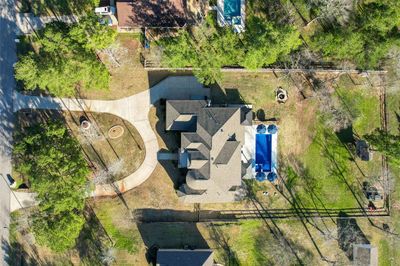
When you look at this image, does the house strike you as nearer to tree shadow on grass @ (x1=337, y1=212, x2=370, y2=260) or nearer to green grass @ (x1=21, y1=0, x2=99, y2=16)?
green grass @ (x1=21, y1=0, x2=99, y2=16)

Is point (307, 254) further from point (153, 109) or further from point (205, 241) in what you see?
point (153, 109)

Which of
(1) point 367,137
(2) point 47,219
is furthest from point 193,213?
(1) point 367,137

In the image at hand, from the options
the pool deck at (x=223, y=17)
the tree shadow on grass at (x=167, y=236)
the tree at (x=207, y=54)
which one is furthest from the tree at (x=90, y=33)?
the tree shadow on grass at (x=167, y=236)

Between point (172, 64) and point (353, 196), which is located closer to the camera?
point (172, 64)

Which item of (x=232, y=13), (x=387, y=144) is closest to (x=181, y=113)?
(x=232, y=13)

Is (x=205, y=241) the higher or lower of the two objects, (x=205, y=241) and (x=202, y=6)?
the lower
